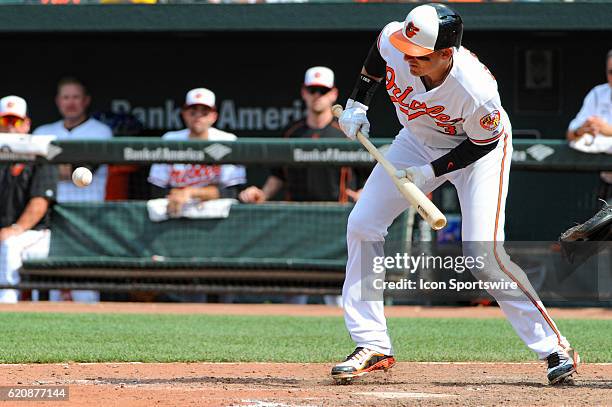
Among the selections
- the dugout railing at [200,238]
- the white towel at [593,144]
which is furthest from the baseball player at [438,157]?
the white towel at [593,144]

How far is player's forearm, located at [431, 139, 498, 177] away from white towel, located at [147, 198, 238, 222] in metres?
4.13

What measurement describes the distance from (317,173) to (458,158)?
14.2 feet

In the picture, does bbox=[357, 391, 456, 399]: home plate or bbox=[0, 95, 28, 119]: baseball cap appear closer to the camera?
bbox=[357, 391, 456, 399]: home plate

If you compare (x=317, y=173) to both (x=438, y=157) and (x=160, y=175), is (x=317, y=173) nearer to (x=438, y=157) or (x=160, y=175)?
(x=160, y=175)

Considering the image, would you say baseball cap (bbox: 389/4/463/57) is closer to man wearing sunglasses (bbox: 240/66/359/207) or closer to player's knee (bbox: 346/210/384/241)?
player's knee (bbox: 346/210/384/241)

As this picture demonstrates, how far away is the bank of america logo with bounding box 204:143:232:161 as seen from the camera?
8.52m

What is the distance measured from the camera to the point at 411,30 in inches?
175

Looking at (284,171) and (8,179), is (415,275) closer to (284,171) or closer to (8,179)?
(284,171)

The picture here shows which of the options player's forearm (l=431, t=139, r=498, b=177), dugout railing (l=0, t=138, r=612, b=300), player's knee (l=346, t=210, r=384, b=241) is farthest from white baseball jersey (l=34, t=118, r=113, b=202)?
player's forearm (l=431, t=139, r=498, b=177)

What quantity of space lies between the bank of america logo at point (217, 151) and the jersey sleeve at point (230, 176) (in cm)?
35

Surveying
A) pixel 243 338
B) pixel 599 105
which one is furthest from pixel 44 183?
pixel 599 105

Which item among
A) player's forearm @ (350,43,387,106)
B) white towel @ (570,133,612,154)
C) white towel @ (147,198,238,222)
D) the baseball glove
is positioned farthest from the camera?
white towel @ (147,198,238,222)

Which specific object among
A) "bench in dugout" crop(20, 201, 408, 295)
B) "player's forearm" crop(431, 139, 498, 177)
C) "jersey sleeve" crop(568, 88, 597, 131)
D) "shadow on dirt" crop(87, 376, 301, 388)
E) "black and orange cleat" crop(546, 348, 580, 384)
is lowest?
"shadow on dirt" crop(87, 376, 301, 388)

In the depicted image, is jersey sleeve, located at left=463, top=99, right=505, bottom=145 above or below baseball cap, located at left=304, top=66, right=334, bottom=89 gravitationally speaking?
below
